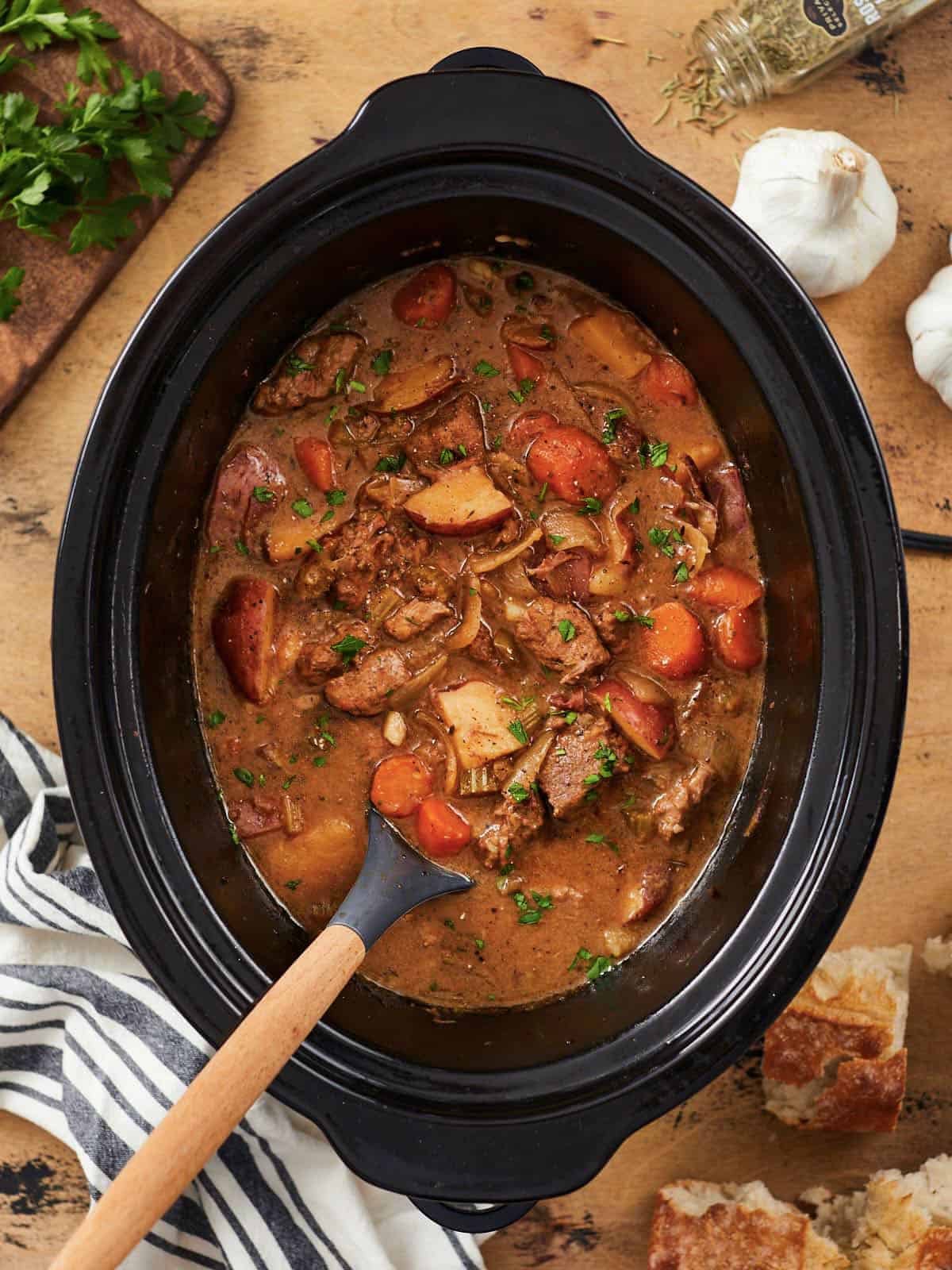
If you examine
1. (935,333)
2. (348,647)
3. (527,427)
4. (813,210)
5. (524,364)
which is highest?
(813,210)

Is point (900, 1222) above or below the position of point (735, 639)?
below

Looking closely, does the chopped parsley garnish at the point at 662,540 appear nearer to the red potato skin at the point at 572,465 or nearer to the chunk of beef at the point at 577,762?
the red potato skin at the point at 572,465

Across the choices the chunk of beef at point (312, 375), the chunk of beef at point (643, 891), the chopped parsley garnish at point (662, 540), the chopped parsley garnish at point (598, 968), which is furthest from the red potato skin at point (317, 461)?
the chopped parsley garnish at point (598, 968)

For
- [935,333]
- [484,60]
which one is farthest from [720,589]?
[484,60]

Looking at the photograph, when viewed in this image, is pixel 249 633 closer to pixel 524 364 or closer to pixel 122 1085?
pixel 524 364

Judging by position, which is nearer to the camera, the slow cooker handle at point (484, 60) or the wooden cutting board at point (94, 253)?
the slow cooker handle at point (484, 60)

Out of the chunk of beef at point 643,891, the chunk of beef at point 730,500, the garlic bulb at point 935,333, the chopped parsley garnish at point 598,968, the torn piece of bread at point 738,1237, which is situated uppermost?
the garlic bulb at point 935,333

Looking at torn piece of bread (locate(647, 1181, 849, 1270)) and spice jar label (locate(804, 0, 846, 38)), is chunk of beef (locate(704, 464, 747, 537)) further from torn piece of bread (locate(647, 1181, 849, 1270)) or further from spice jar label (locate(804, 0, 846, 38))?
torn piece of bread (locate(647, 1181, 849, 1270))

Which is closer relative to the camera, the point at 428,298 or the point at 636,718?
the point at 636,718
